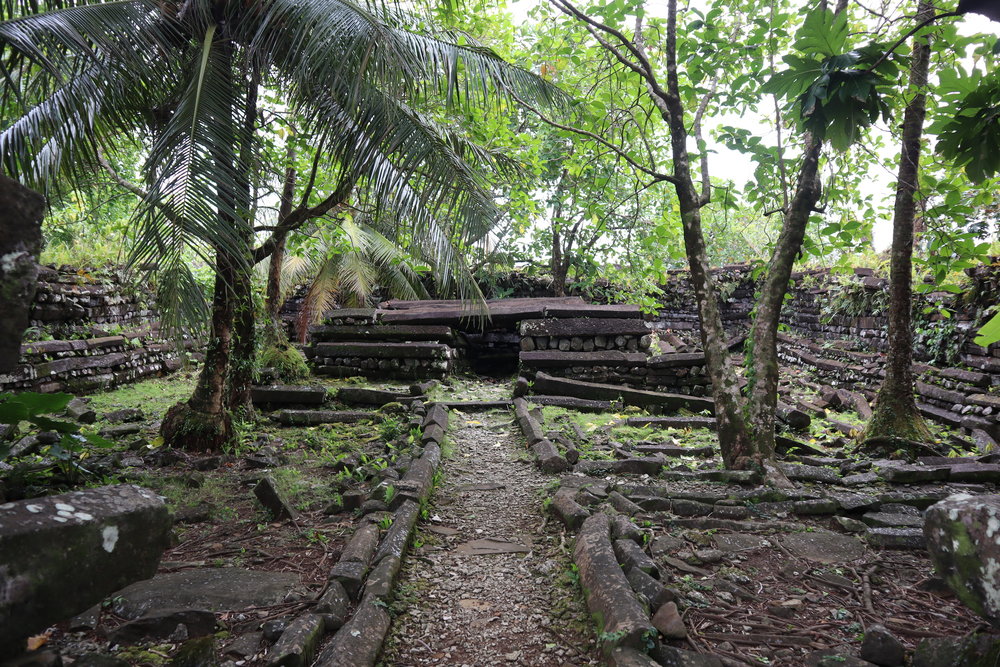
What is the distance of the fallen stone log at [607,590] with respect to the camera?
7.79 ft

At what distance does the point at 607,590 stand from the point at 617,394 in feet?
20.0

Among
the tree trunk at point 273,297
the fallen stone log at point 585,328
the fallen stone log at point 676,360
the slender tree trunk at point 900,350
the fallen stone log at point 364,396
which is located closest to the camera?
the slender tree trunk at point 900,350

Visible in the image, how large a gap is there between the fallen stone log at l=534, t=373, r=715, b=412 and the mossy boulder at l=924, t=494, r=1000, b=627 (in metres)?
6.51

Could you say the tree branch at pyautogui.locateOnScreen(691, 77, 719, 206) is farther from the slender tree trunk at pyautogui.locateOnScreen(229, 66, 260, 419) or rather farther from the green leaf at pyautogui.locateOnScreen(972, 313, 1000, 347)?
the slender tree trunk at pyautogui.locateOnScreen(229, 66, 260, 419)

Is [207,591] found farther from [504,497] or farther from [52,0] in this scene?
[52,0]

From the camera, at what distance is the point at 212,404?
6.10 meters

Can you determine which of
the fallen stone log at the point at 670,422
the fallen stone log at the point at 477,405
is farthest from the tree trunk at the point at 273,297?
the fallen stone log at the point at 670,422

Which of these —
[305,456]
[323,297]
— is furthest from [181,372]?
[305,456]

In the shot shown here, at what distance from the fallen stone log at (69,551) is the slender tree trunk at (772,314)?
4.43m

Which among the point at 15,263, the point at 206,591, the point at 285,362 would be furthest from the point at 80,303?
the point at 15,263

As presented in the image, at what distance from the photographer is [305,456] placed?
593 centimetres

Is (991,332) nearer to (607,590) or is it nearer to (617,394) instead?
(607,590)

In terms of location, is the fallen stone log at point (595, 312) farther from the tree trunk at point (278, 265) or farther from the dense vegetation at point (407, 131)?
the tree trunk at point (278, 265)

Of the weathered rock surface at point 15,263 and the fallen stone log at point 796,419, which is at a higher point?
the weathered rock surface at point 15,263
